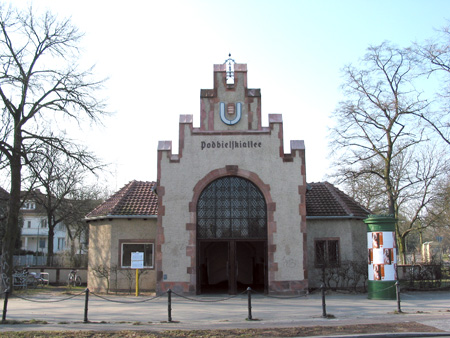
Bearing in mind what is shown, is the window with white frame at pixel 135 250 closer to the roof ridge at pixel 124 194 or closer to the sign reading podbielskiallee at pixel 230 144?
the roof ridge at pixel 124 194

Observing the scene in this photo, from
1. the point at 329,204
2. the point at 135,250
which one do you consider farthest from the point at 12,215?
the point at 329,204

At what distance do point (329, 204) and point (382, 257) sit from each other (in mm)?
5339

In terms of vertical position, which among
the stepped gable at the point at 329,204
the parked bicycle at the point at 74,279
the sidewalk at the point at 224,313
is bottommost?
the sidewalk at the point at 224,313

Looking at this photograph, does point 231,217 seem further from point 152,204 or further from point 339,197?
point 339,197

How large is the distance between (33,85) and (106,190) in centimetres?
3725

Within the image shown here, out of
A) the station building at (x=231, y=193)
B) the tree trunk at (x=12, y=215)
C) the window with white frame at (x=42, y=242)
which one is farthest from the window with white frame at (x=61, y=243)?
the station building at (x=231, y=193)

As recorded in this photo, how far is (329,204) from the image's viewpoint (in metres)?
23.8

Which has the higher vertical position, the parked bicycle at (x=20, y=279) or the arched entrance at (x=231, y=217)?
the arched entrance at (x=231, y=217)

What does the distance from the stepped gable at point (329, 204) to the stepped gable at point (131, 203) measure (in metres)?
7.57

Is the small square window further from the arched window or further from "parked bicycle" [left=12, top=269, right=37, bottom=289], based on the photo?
"parked bicycle" [left=12, top=269, right=37, bottom=289]

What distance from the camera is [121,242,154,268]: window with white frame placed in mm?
22625

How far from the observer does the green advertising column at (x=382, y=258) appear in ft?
61.5

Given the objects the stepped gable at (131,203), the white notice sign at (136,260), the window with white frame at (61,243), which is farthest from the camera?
the window with white frame at (61,243)

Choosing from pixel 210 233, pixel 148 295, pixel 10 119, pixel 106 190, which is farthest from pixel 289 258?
pixel 106 190
